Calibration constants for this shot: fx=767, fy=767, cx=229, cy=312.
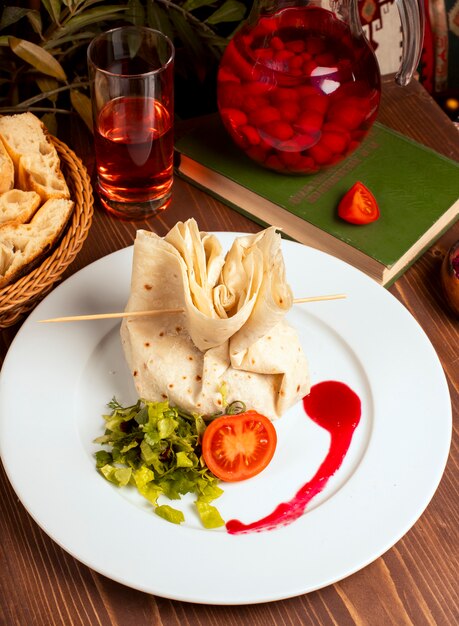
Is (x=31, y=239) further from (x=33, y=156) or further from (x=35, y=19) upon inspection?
(x=35, y=19)

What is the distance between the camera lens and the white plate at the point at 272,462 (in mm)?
1049

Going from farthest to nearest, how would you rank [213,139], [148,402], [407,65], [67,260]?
1. [213,139]
2. [407,65]
3. [67,260]
4. [148,402]

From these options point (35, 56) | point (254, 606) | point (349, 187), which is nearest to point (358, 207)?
point (349, 187)

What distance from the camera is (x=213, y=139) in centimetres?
176

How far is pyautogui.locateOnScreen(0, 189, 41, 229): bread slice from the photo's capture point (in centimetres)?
136

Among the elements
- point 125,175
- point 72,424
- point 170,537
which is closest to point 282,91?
point 125,175

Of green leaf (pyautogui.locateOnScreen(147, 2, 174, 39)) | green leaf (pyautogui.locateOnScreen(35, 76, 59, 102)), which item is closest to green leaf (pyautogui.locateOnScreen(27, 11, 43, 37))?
green leaf (pyautogui.locateOnScreen(35, 76, 59, 102))

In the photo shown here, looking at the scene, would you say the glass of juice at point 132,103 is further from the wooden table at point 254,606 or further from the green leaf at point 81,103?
the wooden table at point 254,606

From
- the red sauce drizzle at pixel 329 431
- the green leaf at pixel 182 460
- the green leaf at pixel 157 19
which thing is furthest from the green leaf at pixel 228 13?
the green leaf at pixel 182 460

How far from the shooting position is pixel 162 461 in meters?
1.16

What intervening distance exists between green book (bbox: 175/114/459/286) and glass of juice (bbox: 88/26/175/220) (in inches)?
7.1

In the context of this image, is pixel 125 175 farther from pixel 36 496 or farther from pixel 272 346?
pixel 36 496

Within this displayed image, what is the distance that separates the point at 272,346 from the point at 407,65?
0.65m

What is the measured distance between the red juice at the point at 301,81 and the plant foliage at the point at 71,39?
24cm
